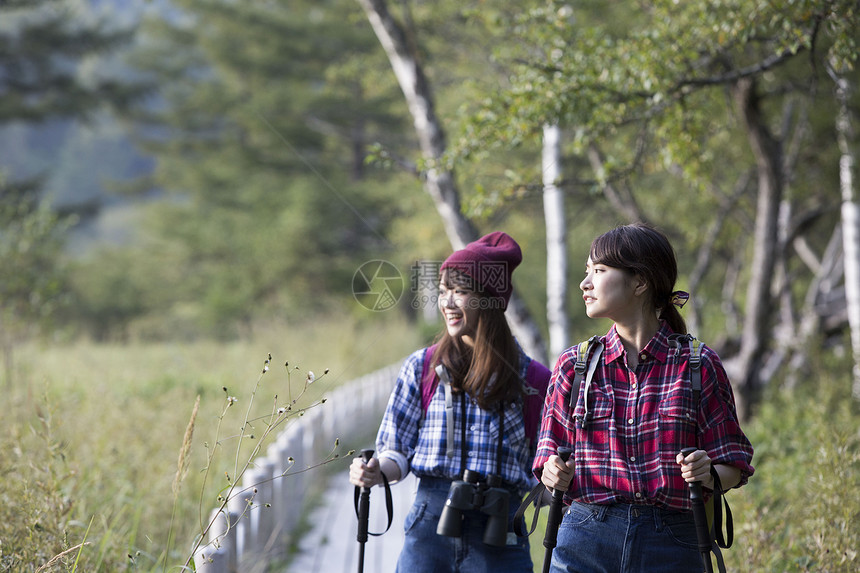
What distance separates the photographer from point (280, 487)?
522cm

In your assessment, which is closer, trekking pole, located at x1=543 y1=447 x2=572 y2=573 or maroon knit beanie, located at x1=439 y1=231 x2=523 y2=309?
trekking pole, located at x1=543 y1=447 x2=572 y2=573

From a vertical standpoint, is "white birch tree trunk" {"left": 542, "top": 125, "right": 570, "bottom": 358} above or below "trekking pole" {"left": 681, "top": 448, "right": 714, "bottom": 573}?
above

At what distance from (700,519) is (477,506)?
2.48 ft

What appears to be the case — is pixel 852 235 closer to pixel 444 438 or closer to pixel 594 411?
pixel 444 438

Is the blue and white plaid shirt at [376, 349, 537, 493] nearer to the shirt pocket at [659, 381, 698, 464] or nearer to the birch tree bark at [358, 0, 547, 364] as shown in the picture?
the shirt pocket at [659, 381, 698, 464]

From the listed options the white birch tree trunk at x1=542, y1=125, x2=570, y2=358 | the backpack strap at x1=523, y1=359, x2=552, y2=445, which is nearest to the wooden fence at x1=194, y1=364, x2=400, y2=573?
the backpack strap at x1=523, y1=359, x2=552, y2=445

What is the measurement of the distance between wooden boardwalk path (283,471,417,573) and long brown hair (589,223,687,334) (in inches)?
108

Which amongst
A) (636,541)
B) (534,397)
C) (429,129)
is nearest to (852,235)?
(429,129)

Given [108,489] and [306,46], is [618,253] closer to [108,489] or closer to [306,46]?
[108,489]

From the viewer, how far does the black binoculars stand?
8.48 ft

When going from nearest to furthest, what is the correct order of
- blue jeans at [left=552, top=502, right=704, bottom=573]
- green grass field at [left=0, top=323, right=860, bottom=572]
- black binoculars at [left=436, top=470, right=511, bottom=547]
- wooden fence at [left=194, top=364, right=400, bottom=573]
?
blue jeans at [left=552, top=502, right=704, bottom=573] → black binoculars at [left=436, top=470, right=511, bottom=547] → green grass field at [left=0, top=323, right=860, bottom=572] → wooden fence at [left=194, top=364, right=400, bottom=573]

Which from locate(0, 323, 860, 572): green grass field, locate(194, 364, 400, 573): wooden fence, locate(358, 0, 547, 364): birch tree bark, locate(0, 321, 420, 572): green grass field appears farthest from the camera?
locate(358, 0, 547, 364): birch tree bark

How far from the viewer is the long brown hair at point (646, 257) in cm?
227

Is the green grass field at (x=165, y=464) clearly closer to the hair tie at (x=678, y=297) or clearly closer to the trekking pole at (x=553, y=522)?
the trekking pole at (x=553, y=522)
